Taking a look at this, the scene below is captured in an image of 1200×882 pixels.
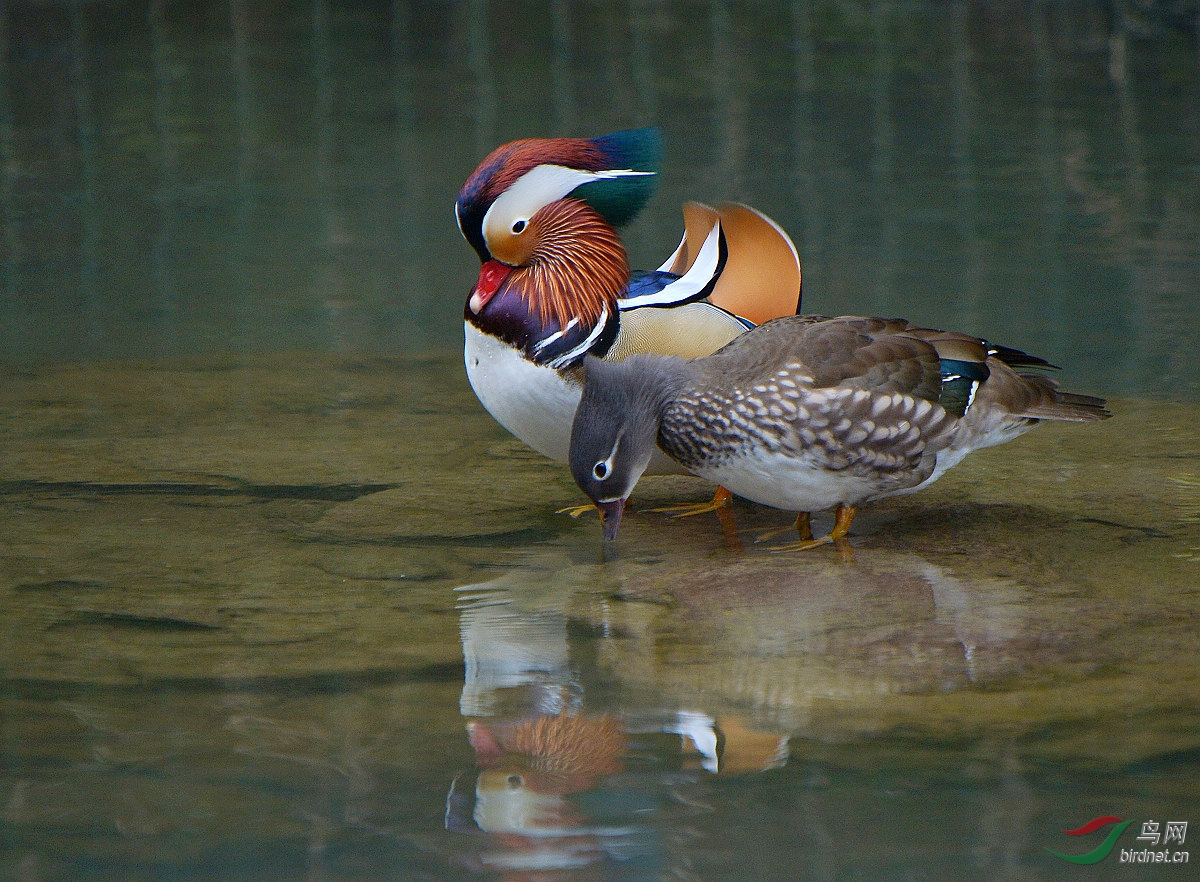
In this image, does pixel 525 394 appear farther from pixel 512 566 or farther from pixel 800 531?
pixel 800 531

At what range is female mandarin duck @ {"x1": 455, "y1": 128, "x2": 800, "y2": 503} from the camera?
12.7 ft

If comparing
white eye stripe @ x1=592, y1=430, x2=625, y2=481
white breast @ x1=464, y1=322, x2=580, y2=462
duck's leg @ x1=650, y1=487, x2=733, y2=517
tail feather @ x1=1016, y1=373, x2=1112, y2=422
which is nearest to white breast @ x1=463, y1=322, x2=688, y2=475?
white breast @ x1=464, y1=322, x2=580, y2=462

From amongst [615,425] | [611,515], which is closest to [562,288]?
[615,425]

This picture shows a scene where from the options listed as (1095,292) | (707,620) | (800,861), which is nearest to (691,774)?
(800,861)

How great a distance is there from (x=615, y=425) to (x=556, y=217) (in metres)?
0.69

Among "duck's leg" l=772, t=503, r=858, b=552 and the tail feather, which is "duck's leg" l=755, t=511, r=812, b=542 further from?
the tail feather

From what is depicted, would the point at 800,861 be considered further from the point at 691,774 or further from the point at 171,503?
the point at 171,503

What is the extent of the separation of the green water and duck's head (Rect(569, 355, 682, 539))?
0.73 ft

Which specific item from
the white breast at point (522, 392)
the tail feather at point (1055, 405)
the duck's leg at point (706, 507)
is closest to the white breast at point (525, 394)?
the white breast at point (522, 392)

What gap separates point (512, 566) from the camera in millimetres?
3676

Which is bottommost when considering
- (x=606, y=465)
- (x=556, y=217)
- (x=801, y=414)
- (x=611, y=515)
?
(x=611, y=515)

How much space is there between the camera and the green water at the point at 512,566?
2.53 metres

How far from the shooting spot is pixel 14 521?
12.8 ft

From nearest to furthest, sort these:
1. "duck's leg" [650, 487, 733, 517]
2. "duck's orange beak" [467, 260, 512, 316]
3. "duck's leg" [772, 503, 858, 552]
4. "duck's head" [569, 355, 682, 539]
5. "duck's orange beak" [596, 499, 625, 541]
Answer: "duck's head" [569, 355, 682, 539], "duck's orange beak" [596, 499, 625, 541], "duck's leg" [772, 503, 858, 552], "duck's orange beak" [467, 260, 512, 316], "duck's leg" [650, 487, 733, 517]
